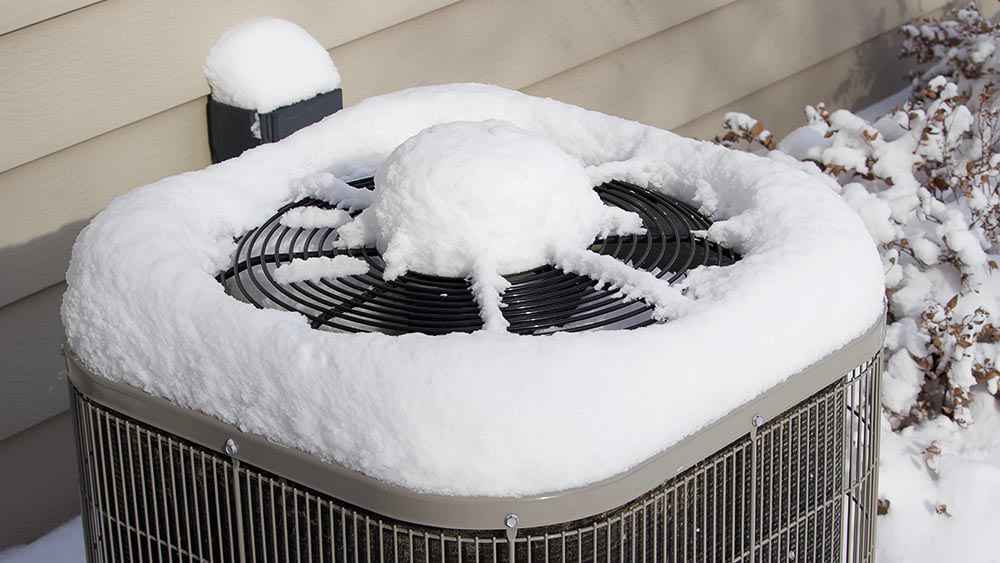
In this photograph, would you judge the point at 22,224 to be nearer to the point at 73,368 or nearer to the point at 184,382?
the point at 73,368

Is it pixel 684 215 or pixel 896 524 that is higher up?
pixel 684 215

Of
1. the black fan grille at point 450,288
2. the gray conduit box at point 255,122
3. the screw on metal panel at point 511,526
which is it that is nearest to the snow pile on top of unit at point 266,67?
the gray conduit box at point 255,122

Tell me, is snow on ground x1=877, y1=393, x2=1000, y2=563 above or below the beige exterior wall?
below

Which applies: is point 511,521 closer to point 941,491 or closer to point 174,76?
point 174,76

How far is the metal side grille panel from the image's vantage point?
205 cm

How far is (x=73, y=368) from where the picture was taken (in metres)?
2.36

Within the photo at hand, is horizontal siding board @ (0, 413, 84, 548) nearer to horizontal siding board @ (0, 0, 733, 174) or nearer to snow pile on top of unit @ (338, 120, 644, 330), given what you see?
horizontal siding board @ (0, 0, 733, 174)

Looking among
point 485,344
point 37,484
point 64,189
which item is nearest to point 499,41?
point 64,189

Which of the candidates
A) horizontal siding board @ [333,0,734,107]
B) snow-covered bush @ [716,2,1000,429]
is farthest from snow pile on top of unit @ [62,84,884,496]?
snow-covered bush @ [716,2,1000,429]

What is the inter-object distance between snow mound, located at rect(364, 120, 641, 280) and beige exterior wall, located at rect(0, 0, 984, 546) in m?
1.06

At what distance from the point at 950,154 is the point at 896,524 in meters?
1.51

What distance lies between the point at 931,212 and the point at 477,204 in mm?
2091

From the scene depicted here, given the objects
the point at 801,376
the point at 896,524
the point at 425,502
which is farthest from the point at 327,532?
the point at 896,524

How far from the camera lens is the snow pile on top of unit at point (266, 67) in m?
3.39
